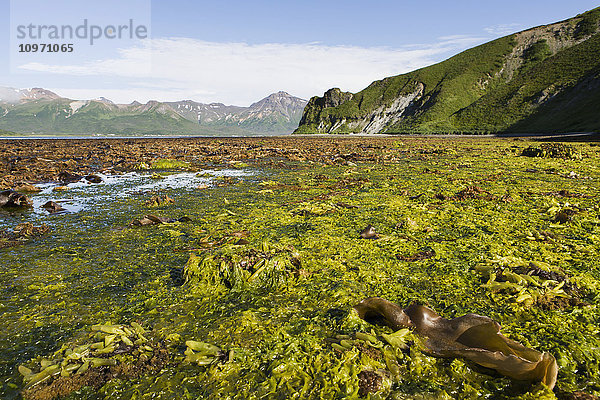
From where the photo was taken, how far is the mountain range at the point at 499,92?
66.3 metres

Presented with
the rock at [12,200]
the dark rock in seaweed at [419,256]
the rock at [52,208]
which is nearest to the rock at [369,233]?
the dark rock in seaweed at [419,256]

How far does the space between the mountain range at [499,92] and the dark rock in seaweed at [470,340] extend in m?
58.8

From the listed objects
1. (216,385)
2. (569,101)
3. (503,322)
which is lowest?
(216,385)

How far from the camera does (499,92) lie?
290 ft

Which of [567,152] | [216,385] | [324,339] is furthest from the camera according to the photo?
[567,152]

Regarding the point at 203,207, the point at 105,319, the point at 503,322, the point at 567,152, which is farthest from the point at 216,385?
the point at 567,152

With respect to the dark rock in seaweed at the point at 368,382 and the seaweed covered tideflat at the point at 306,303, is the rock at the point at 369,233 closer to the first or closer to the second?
the seaweed covered tideflat at the point at 306,303

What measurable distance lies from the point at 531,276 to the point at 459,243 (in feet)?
3.86

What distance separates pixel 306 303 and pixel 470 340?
1.45 m

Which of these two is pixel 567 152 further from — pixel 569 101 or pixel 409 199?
pixel 569 101

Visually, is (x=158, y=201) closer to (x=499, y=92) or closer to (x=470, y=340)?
(x=470, y=340)

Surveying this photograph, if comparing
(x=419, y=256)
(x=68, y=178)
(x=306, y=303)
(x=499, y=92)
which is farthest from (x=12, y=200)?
(x=499, y=92)

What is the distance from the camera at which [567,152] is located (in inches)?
548

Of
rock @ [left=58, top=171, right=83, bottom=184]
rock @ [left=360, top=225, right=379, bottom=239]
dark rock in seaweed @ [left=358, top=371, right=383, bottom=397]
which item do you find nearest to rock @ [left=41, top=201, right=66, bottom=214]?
rock @ [left=58, top=171, right=83, bottom=184]
